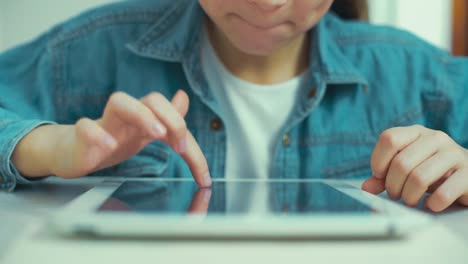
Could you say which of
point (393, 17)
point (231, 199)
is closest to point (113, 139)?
point (231, 199)

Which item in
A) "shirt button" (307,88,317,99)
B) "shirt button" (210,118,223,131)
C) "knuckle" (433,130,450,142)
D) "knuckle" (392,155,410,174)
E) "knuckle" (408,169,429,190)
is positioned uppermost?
"knuckle" (433,130,450,142)

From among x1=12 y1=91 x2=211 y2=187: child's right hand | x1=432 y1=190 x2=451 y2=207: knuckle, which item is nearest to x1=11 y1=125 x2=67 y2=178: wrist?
x1=12 y1=91 x2=211 y2=187: child's right hand

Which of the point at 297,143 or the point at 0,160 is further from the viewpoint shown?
the point at 297,143

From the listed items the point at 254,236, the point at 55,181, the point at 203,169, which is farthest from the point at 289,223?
the point at 55,181

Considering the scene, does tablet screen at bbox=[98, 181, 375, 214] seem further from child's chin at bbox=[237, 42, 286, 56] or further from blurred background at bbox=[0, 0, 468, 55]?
blurred background at bbox=[0, 0, 468, 55]

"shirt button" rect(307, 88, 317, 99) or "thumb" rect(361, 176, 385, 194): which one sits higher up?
"thumb" rect(361, 176, 385, 194)

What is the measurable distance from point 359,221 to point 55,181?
39 centimetres

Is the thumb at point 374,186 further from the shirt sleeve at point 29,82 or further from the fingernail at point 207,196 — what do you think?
the shirt sleeve at point 29,82

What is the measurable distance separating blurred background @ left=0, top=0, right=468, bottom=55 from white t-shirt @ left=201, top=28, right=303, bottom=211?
621 millimetres

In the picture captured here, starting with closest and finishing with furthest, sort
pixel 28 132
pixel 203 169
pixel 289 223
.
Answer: pixel 289 223, pixel 203 169, pixel 28 132

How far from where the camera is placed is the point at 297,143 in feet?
2.24

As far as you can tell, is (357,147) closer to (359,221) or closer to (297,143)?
(297,143)

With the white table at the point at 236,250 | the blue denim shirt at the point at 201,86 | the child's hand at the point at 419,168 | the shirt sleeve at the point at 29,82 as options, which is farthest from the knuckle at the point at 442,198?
the shirt sleeve at the point at 29,82

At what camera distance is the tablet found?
216mm
